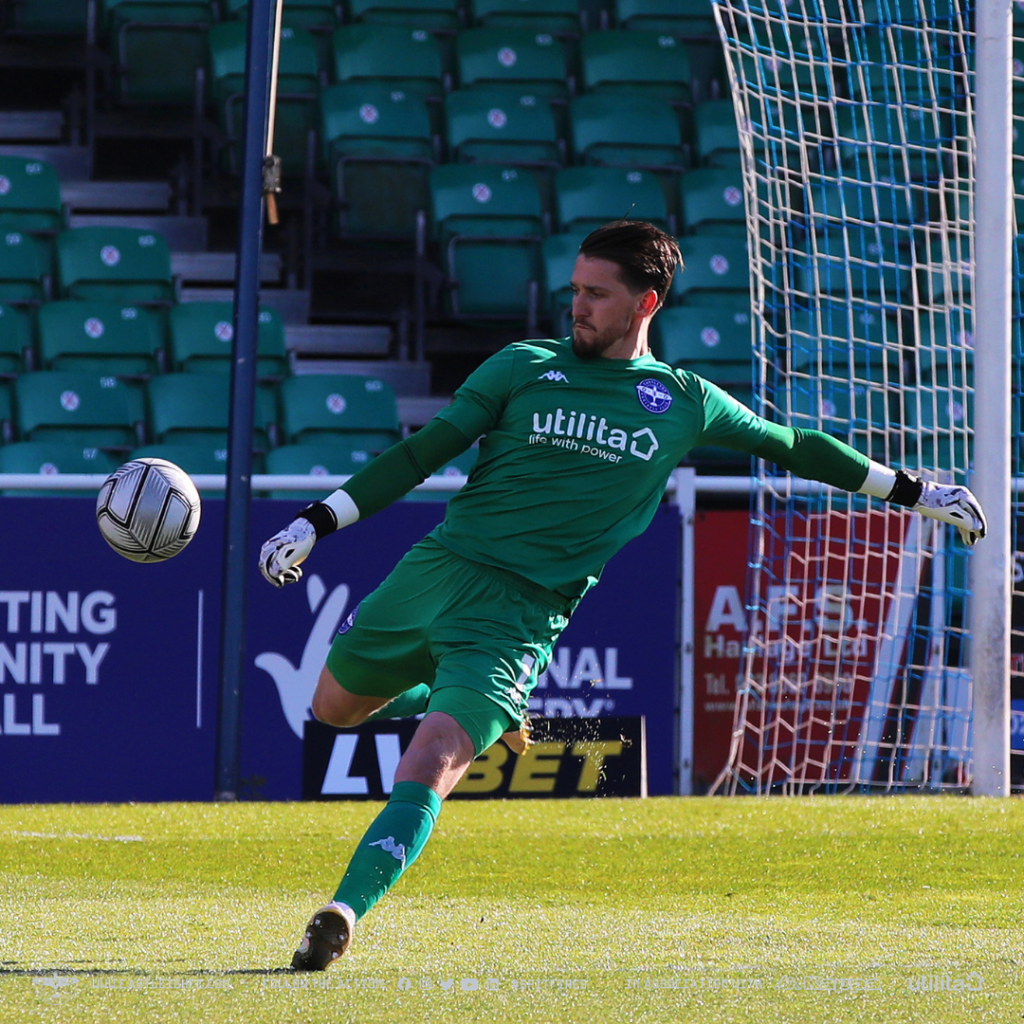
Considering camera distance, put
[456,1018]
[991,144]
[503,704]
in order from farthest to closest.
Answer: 1. [991,144]
2. [503,704]
3. [456,1018]

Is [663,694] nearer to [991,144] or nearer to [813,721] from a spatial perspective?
[813,721]

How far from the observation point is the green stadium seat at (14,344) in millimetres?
11383

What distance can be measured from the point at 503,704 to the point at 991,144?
473 cm

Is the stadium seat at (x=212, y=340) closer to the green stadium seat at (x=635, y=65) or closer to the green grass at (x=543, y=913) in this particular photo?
the green stadium seat at (x=635, y=65)

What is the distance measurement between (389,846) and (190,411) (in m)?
7.44

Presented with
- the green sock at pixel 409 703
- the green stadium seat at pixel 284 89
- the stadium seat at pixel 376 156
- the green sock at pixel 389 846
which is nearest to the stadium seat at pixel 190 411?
the stadium seat at pixel 376 156

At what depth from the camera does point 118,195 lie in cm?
1326

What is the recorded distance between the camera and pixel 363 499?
4219 millimetres

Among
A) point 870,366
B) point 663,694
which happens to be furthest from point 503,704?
point 870,366

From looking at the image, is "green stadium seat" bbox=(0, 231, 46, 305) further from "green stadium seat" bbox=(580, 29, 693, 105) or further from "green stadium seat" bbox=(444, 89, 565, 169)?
"green stadium seat" bbox=(580, 29, 693, 105)

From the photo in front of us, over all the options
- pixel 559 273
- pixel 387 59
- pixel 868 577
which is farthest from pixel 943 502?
pixel 387 59

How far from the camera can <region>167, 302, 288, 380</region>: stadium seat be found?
37.6 feet

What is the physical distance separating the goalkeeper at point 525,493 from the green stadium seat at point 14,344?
7421 millimetres

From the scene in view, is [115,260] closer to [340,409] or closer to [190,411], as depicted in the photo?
[190,411]
